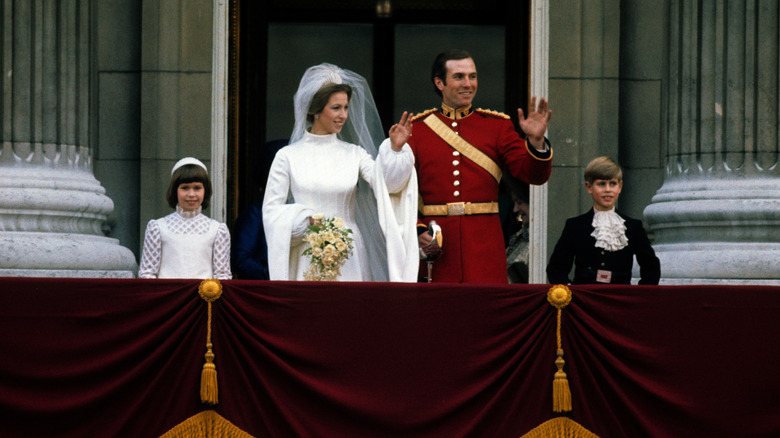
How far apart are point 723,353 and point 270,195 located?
8.27 feet

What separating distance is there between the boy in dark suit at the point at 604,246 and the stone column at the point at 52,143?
289 cm

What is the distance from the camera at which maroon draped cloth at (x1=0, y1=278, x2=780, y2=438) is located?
5.47m

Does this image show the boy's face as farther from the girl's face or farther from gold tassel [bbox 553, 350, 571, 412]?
the girl's face

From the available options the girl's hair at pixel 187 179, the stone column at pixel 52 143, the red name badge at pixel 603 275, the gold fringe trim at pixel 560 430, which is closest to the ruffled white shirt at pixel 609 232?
the red name badge at pixel 603 275

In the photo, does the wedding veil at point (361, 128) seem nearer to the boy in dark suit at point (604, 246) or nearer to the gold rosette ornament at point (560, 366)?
the boy in dark suit at point (604, 246)

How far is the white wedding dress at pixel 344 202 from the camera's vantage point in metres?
6.47

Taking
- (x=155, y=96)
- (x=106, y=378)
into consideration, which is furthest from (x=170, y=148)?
(x=106, y=378)

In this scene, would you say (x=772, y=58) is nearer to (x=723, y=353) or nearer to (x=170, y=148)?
(x=723, y=353)

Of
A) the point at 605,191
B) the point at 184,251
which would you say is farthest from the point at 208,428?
the point at 605,191

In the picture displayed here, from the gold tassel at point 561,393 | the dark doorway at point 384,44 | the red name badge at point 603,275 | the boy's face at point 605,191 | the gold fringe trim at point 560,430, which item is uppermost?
the dark doorway at point 384,44

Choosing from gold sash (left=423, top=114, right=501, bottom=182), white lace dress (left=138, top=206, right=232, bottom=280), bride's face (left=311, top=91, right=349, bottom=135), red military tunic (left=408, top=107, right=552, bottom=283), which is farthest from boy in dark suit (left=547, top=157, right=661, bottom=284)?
white lace dress (left=138, top=206, right=232, bottom=280)

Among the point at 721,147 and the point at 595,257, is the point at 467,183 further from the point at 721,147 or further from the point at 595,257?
the point at 721,147

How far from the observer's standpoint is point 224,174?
344 inches

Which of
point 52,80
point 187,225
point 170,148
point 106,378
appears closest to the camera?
point 106,378
